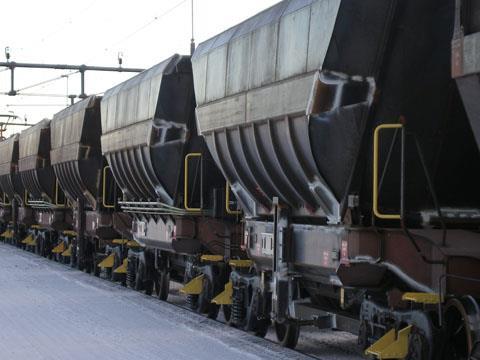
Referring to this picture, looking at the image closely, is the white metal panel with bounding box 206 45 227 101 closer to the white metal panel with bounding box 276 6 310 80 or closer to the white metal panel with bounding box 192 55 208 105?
the white metal panel with bounding box 192 55 208 105

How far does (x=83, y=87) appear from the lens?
30625 mm

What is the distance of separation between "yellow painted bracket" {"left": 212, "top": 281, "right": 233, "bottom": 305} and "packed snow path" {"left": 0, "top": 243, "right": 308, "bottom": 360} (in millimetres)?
327

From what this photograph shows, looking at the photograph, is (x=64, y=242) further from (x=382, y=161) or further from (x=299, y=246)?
(x=382, y=161)

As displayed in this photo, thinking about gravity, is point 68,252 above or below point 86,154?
below

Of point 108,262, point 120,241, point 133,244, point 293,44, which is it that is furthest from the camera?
point 108,262

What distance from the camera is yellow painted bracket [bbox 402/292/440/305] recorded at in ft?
23.9

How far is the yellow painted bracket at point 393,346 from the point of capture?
761cm

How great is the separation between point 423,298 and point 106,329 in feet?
18.3

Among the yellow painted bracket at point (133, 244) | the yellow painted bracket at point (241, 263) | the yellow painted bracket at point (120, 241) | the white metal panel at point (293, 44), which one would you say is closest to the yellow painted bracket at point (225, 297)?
the yellow painted bracket at point (241, 263)

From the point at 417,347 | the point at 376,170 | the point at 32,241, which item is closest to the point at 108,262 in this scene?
the point at 32,241

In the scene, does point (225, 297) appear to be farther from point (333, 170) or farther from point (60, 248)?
point (60, 248)

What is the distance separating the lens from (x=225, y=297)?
12.9 meters

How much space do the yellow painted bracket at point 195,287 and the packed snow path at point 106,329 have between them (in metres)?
0.36

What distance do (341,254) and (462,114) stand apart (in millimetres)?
1810
